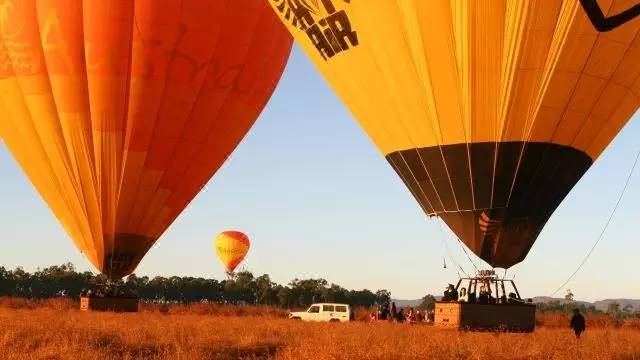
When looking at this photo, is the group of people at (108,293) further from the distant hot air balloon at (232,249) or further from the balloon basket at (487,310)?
the distant hot air balloon at (232,249)

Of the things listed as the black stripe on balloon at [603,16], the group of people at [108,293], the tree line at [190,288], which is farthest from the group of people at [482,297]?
the tree line at [190,288]

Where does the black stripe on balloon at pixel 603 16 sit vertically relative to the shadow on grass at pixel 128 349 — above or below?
above

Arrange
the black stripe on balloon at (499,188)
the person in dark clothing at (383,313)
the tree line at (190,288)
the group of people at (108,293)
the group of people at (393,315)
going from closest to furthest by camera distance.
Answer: the black stripe on balloon at (499,188) < the group of people at (108,293) < the group of people at (393,315) < the person in dark clothing at (383,313) < the tree line at (190,288)

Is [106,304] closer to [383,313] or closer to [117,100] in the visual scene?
[117,100]

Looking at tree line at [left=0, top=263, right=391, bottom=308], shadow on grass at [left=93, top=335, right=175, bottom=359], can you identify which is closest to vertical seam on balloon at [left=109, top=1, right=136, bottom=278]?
shadow on grass at [left=93, top=335, right=175, bottom=359]

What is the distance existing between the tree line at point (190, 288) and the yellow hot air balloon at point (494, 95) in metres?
90.7

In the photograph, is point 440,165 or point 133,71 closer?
point 440,165

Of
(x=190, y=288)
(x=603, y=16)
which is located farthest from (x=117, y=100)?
(x=190, y=288)

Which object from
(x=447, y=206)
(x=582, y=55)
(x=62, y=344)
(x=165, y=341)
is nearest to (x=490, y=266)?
(x=447, y=206)

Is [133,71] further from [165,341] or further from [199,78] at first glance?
[165,341]

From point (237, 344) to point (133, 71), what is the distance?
36.8 feet

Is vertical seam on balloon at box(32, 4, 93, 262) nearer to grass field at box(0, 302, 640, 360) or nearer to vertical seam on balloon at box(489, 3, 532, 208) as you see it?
grass field at box(0, 302, 640, 360)

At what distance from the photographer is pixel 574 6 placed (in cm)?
1579

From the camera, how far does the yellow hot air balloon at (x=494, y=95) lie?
1616cm
